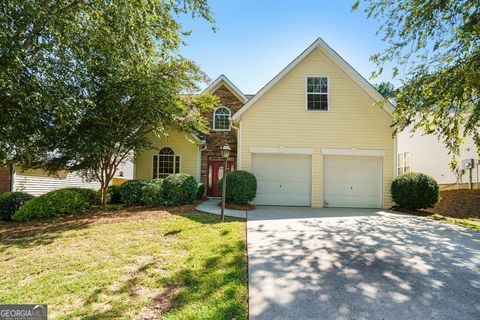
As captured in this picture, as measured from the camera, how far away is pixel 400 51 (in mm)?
8148

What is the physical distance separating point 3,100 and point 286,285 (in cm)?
869

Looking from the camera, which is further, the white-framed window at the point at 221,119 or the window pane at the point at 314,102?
the white-framed window at the point at 221,119

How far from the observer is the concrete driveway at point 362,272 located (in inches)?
127

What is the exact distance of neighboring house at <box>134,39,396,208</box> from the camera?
455 inches

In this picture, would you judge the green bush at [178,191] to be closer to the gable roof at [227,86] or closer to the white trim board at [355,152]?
the white trim board at [355,152]

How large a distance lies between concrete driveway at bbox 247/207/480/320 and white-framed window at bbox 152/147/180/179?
8.83 m

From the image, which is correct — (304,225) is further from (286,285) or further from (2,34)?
(2,34)

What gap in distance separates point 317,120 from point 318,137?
0.79 meters

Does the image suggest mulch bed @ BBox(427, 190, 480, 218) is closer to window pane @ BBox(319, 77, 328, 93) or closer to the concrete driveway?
the concrete driveway

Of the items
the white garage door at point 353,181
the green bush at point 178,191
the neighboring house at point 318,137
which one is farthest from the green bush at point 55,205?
the white garage door at point 353,181

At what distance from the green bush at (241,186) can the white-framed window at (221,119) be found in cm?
609

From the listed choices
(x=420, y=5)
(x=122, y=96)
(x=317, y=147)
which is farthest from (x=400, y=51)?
(x=122, y=96)

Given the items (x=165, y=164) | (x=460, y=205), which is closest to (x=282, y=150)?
(x=165, y=164)

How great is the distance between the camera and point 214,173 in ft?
51.2
